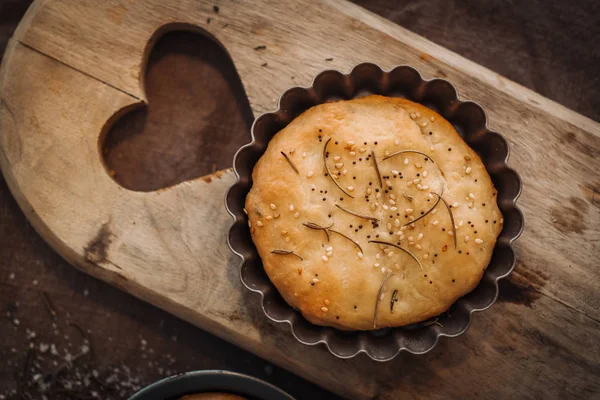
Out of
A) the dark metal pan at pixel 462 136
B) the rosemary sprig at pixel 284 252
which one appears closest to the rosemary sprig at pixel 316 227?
the rosemary sprig at pixel 284 252

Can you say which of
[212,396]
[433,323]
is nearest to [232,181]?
[212,396]

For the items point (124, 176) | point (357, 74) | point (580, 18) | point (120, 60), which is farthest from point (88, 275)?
point (580, 18)

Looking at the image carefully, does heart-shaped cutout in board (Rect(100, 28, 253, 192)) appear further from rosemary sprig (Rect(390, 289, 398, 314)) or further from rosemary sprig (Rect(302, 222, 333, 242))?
rosemary sprig (Rect(390, 289, 398, 314))

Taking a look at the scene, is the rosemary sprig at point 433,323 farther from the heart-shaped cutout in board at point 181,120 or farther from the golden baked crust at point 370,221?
the heart-shaped cutout in board at point 181,120

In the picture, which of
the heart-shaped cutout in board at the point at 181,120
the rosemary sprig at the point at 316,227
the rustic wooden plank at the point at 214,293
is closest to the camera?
the rosemary sprig at the point at 316,227

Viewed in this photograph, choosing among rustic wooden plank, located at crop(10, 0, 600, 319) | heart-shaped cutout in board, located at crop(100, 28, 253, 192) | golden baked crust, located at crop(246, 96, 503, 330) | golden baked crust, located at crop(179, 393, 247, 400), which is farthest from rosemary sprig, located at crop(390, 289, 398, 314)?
heart-shaped cutout in board, located at crop(100, 28, 253, 192)

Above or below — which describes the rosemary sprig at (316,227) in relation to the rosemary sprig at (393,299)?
above

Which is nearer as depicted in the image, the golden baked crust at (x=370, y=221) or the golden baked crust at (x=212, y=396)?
the golden baked crust at (x=370, y=221)

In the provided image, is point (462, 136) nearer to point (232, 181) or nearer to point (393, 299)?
point (393, 299)
